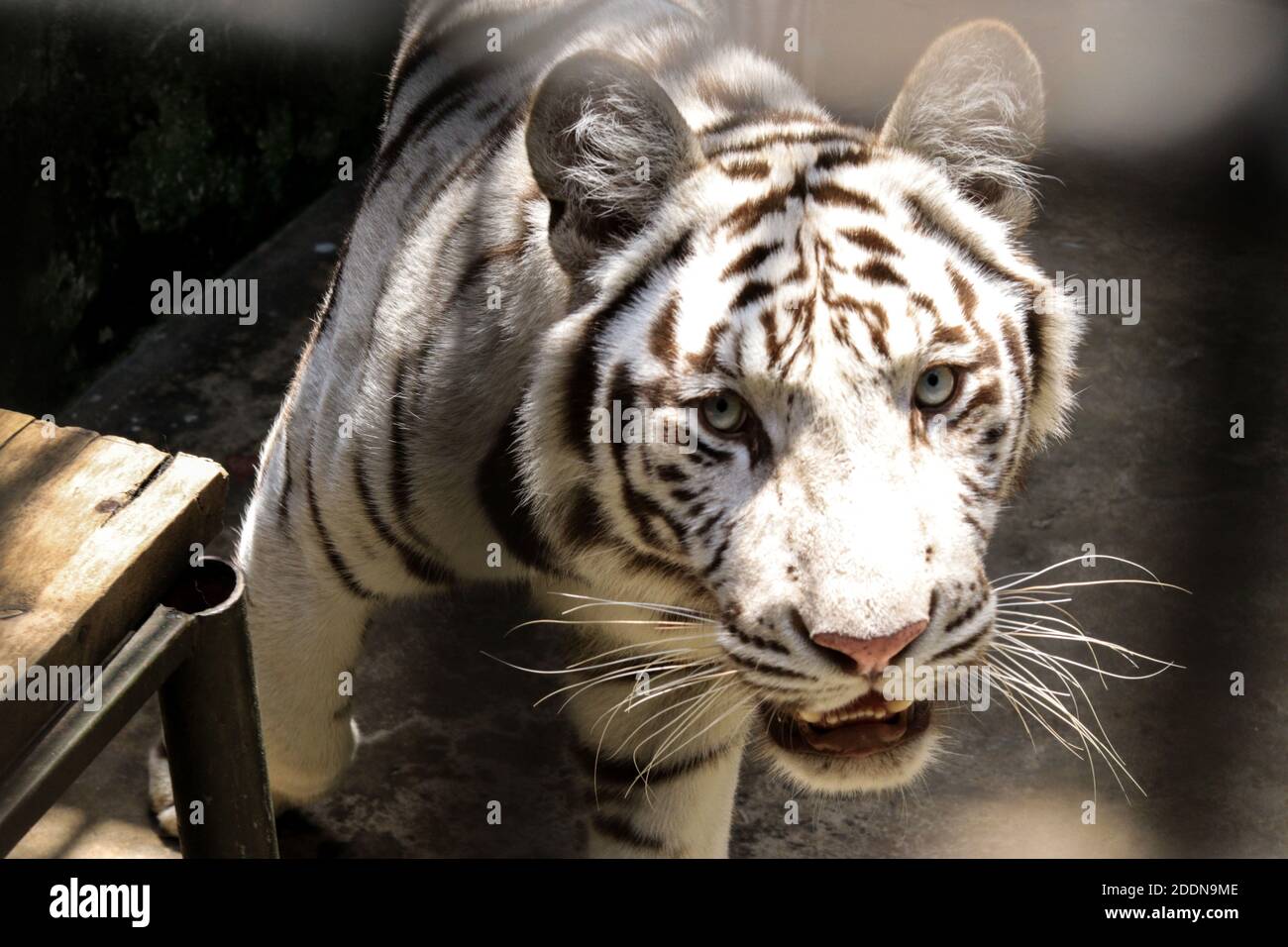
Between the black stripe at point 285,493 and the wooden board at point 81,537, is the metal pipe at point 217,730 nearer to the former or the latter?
the wooden board at point 81,537

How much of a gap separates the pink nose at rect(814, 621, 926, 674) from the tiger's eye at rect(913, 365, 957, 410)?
245 millimetres

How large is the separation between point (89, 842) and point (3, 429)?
0.98 m

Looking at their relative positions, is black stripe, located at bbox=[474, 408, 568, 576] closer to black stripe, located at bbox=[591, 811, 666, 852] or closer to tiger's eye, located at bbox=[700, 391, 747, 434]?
tiger's eye, located at bbox=[700, 391, 747, 434]

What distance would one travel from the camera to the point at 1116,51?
4668 mm

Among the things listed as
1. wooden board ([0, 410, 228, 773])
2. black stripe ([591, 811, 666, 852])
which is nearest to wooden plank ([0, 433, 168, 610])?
wooden board ([0, 410, 228, 773])

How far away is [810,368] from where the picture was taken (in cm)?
156

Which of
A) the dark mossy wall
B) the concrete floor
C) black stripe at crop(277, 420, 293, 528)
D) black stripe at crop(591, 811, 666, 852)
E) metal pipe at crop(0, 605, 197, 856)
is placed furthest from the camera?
the dark mossy wall

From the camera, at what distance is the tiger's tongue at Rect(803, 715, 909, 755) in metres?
1.73

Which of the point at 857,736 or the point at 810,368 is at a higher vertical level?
the point at 810,368

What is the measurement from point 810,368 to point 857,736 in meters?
0.45

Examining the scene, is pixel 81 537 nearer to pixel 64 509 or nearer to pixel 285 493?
pixel 64 509

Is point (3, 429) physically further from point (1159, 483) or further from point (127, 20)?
point (1159, 483)

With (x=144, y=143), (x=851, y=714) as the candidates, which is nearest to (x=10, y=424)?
(x=851, y=714)

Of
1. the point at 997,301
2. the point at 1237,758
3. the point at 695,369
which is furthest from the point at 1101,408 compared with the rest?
the point at 695,369
